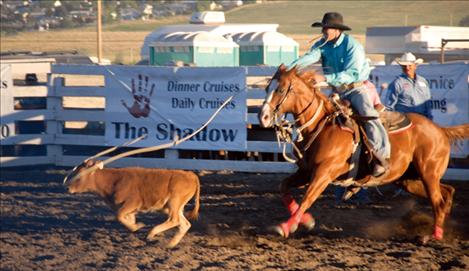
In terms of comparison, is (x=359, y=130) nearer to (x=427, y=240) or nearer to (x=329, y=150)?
(x=329, y=150)

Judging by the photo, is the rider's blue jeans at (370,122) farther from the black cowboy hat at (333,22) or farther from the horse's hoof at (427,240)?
the horse's hoof at (427,240)

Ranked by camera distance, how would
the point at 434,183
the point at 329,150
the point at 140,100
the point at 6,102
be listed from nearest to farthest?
1. the point at 329,150
2. the point at 434,183
3. the point at 140,100
4. the point at 6,102

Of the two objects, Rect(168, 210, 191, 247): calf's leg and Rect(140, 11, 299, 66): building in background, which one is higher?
Rect(140, 11, 299, 66): building in background

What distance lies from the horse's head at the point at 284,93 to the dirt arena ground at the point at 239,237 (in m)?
1.24

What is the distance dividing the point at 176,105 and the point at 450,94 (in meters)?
3.86

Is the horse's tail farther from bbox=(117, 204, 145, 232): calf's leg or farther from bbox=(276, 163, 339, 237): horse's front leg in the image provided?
bbox=(117, 204, 145, 232): calf's leg

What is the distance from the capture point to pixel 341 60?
26.2 ft

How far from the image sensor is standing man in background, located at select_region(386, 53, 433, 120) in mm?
10148

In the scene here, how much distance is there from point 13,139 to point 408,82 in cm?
675

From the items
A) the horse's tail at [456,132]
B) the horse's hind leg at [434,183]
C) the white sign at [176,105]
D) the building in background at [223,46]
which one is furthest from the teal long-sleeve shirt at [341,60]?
the building in background at [223,46]

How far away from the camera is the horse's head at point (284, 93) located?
7.38m

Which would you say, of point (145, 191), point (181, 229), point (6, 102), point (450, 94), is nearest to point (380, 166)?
point (181, 229)

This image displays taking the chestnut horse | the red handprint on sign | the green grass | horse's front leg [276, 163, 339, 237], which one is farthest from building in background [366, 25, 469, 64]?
the green grass

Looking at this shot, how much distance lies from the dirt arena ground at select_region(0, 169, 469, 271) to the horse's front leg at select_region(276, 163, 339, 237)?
1.11 feet
